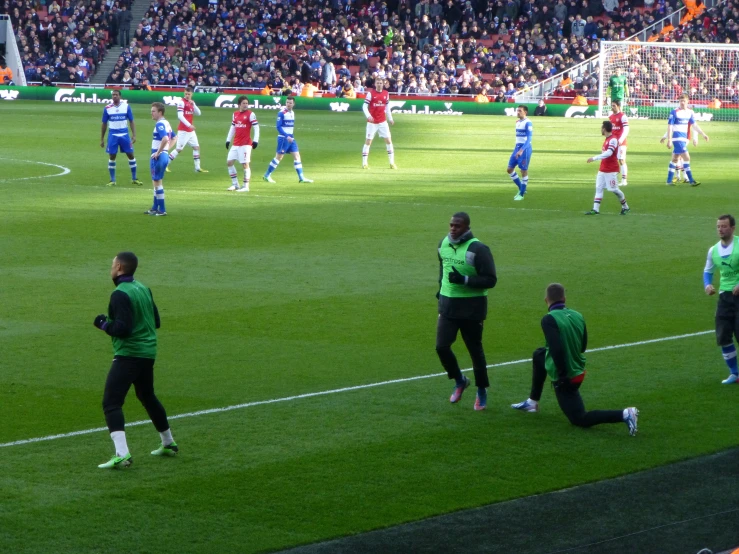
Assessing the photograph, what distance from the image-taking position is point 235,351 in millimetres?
13266

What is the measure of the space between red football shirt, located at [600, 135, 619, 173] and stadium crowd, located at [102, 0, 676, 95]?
33733 millimetres

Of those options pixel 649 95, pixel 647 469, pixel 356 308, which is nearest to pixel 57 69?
pixel 649 95

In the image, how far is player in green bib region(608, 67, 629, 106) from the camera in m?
46.0

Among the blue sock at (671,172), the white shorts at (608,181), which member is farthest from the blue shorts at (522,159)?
the blue sock at (671,172)

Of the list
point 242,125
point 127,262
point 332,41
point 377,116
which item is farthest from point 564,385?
point 332,41

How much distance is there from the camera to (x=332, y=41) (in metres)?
65.2

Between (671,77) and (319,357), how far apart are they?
38646 millimetres

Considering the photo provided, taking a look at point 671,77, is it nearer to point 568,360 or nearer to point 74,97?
point 74,97

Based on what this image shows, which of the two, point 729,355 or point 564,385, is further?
Result: point 729,355

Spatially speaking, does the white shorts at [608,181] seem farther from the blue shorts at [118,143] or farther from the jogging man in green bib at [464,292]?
the jogging man in green bib at [464,292]

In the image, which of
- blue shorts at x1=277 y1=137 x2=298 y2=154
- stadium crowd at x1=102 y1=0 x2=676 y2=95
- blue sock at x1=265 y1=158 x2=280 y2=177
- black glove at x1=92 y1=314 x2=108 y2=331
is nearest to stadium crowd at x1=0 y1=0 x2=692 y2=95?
stadium crowd at x1=102 y1=0 x2=676 y2=95

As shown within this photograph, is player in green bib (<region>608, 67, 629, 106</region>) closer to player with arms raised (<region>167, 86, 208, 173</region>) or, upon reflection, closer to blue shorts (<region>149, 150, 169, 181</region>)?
player with arms raised (<region>167, 86, 208, 173</region>)

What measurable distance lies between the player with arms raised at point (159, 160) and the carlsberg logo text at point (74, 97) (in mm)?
38181

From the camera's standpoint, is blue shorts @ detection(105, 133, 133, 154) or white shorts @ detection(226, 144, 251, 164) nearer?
white shorts @ detection(226, 144, 251, 164)
